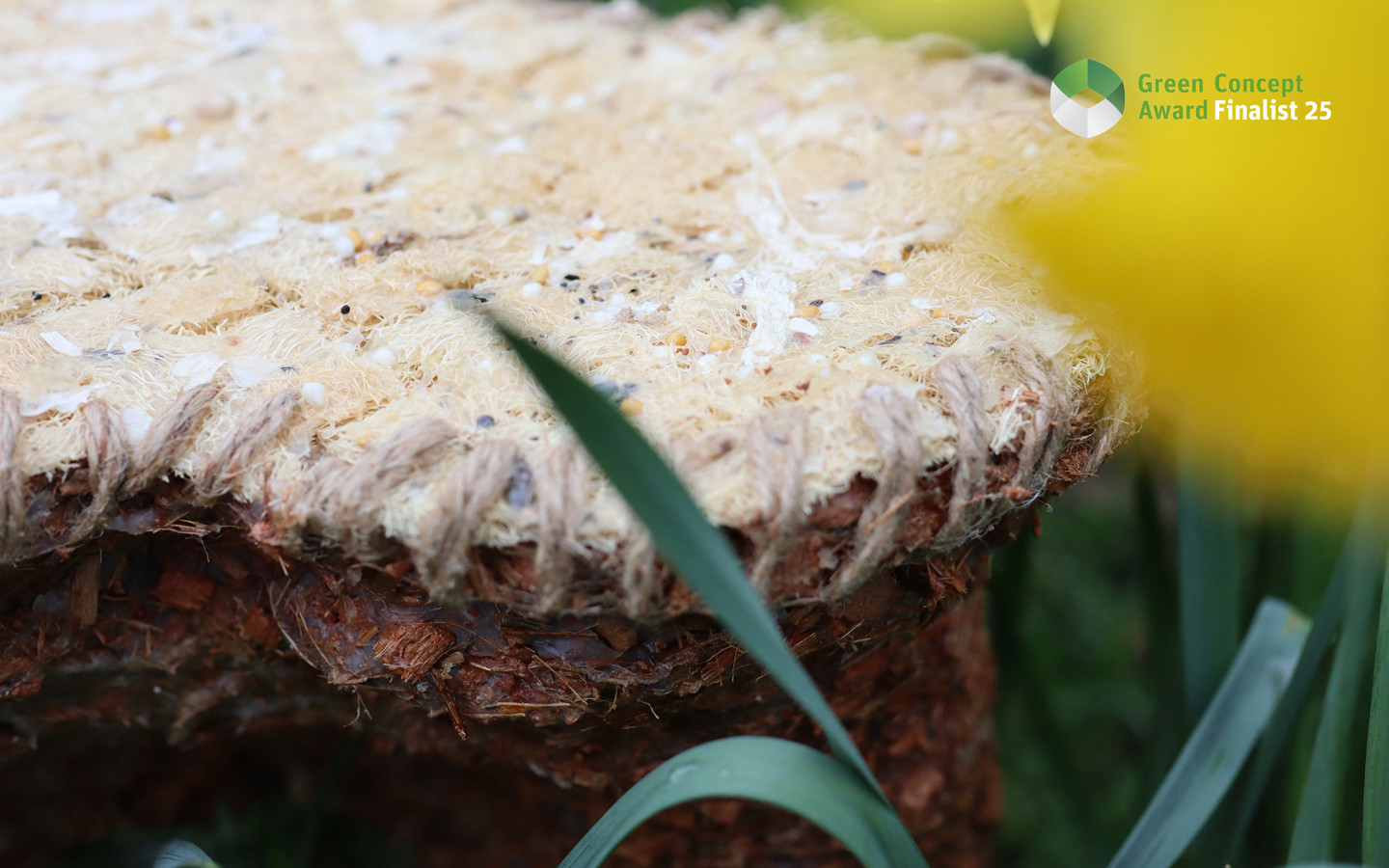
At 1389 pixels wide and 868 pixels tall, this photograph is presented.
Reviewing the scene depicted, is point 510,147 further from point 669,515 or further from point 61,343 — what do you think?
point 669,515

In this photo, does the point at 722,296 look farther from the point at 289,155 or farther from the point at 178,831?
the point at 178,831

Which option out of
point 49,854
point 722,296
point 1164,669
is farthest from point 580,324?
point 49,854

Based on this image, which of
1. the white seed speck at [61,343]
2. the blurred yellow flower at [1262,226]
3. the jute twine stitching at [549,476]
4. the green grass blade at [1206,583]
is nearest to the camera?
the blurred yellow flower at [1262,226]

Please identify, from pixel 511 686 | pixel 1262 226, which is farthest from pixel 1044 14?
pixel 511 686

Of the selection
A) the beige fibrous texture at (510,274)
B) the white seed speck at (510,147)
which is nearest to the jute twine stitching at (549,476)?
the beige fibrous texture at (510,274)

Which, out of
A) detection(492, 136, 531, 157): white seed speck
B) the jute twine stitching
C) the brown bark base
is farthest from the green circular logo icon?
detection(492, 136, 531, 157): white seed speck

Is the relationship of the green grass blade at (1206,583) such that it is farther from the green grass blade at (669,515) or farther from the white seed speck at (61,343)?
the white seed speck at (61,343)
